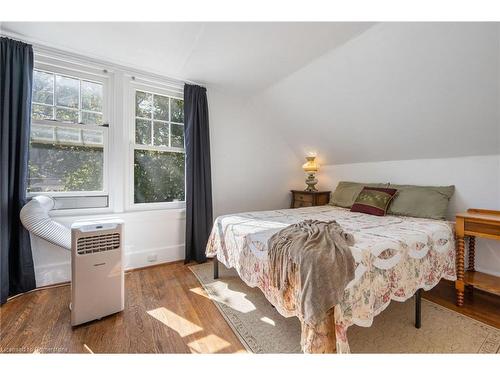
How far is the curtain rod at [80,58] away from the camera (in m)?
2.04

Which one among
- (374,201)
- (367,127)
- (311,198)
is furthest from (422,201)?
(311,198)

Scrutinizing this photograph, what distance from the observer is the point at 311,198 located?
3.56 m

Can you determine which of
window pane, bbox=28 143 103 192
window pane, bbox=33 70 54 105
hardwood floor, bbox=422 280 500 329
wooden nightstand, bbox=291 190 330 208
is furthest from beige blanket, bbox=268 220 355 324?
window pane, bbox=33 70 54 105

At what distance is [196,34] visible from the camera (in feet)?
6.31

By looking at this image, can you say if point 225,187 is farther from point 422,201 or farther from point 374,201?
point 422,201

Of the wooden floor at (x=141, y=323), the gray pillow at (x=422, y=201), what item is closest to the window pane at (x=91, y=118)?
the wooden floor at (x=141, y=323)


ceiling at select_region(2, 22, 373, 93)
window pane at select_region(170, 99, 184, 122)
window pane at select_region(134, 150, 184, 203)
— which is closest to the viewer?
ceiling at select_region(2, 22, 373, 93)

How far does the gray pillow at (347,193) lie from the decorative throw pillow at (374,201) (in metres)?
0.20

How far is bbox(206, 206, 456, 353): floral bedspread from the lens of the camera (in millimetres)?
1186

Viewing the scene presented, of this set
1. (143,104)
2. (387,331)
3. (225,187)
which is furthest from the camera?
(225,187)

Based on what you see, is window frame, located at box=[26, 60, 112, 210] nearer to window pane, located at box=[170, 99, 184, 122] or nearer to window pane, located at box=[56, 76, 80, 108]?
window pane, located at box=[56, 76, 80, 108]

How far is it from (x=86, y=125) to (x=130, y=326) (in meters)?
2.07
